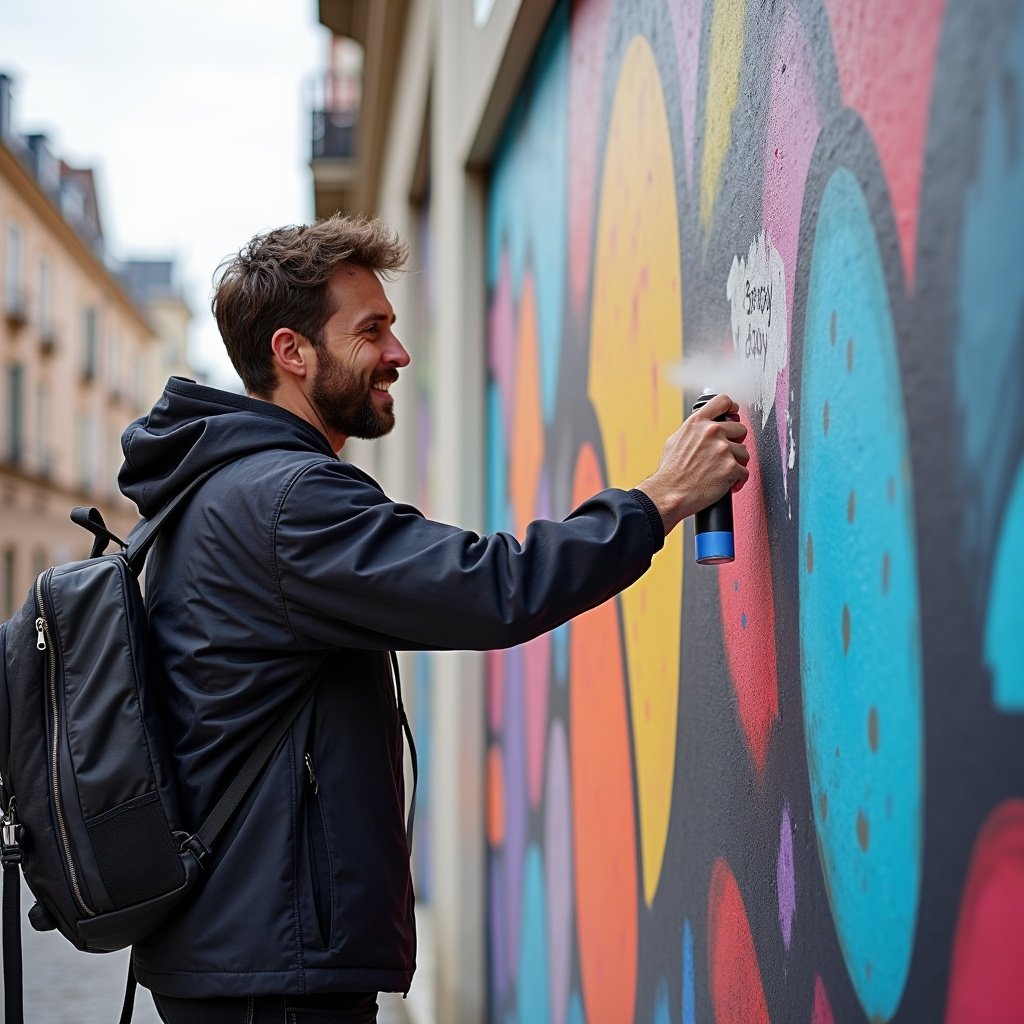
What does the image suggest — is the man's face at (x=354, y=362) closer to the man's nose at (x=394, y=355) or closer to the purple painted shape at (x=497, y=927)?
the man's nose at (x=394, y=355)

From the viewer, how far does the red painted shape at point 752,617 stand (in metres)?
1.96

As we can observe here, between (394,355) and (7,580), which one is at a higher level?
(7,580)

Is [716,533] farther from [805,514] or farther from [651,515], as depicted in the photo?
[805,514]

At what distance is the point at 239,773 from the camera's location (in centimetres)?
234

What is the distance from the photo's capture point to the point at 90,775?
90.2 inches

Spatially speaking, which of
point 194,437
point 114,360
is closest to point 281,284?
point 194,437

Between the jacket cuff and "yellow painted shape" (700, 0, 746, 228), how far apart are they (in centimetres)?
54

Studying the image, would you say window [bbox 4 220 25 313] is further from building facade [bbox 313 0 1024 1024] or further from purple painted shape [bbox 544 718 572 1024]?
purple painted shape [bbox 544 718 572 1024]

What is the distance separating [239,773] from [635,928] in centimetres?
99

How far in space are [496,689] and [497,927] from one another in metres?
0.82

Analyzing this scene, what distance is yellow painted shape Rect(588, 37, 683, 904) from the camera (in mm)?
2600

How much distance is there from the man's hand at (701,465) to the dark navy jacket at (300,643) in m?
0.05

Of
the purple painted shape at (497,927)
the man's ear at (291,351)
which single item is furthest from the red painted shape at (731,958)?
the purple painted shape at (497,927)

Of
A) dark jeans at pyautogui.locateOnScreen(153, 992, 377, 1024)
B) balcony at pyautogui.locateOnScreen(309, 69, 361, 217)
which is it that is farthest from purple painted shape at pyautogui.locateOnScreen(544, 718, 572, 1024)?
balcony at pyautogui.locateOnScreen(309, 69, 361, 217)
